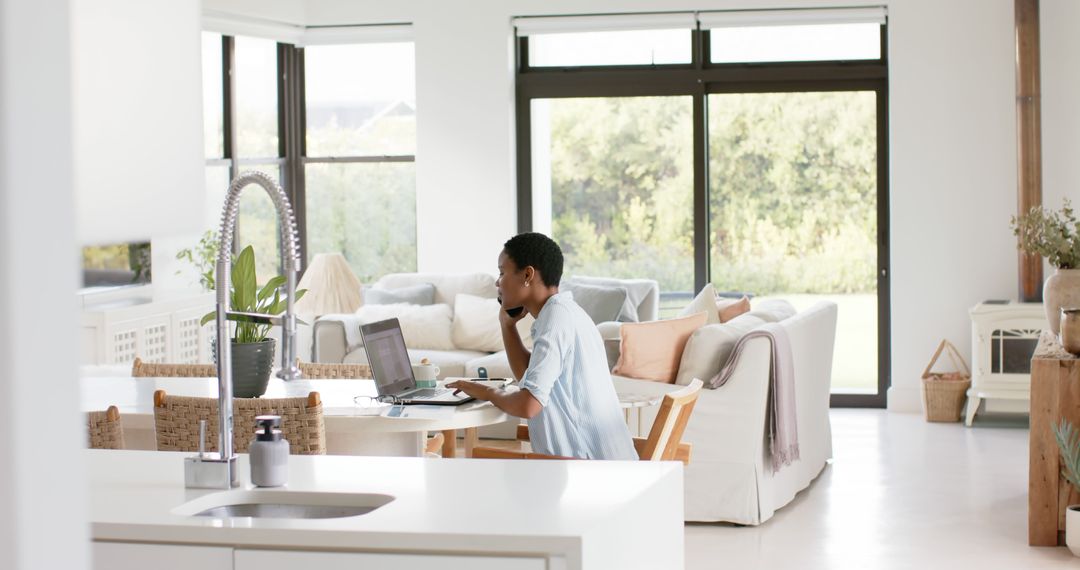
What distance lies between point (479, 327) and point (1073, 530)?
12.3 ft

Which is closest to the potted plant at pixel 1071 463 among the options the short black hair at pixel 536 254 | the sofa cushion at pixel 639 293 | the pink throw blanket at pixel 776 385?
the pink throw blanket at pixel 776 385

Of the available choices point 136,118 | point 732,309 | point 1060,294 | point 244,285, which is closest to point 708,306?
point 732,309

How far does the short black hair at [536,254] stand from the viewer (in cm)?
388

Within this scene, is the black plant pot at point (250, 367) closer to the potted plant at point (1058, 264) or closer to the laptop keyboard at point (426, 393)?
the laptop keyboard at point (426, 393)

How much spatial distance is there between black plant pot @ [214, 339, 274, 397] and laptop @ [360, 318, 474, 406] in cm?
32

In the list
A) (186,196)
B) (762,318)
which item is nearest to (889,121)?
(762,318)

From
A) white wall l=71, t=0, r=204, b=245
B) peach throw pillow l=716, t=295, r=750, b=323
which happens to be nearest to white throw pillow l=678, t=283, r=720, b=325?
peach throw pillow l=716, t=295, r=750, b=323

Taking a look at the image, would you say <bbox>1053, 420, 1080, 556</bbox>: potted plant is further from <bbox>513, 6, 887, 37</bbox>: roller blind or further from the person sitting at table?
<bbox>513, 6, 887, 37</bbox>: roller blind

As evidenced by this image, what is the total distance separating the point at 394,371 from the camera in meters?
4.16

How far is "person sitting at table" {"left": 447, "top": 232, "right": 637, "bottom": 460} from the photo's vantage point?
363cm

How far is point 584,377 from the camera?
3732 millimetres

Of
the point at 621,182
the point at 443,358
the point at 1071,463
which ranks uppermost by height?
the point at 621,182

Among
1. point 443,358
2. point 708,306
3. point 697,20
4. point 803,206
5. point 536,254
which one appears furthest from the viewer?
point 803,206

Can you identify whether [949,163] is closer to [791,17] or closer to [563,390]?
[791,17]
